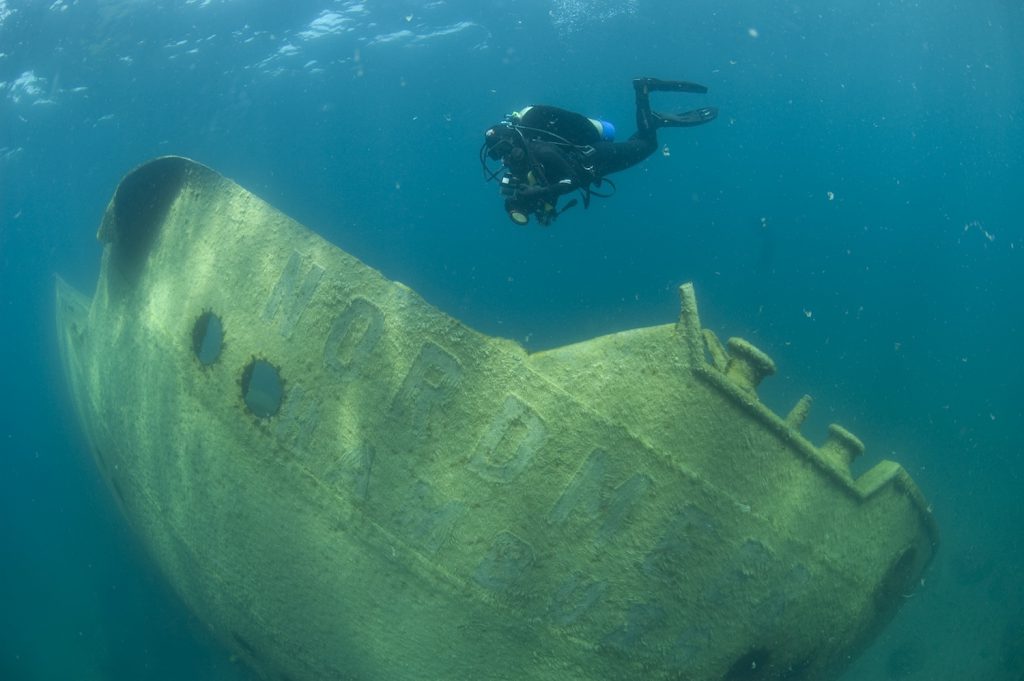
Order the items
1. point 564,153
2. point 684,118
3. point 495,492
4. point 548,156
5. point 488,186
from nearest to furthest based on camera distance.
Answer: point 495,492 < point 548,156 < point 564,153 < point 684,118 < point 488,186

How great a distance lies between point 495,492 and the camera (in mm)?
3799

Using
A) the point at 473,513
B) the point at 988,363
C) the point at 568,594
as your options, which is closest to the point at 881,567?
the point at 568,594

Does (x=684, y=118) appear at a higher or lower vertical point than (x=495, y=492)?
higher

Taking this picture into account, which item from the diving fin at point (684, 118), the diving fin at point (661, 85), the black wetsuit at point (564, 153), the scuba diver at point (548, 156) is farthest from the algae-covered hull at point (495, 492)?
the diving fin at point (661, 85)

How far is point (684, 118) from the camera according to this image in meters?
8.49

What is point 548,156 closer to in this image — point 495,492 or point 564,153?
point 564,153

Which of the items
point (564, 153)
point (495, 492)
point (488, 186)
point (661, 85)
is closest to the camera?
point (495, 492)

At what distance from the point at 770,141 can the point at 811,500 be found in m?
75.4

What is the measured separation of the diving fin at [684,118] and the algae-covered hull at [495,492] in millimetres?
4968

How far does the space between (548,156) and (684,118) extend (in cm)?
435

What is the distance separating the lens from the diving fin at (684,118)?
812 cm

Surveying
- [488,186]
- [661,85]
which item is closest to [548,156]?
[661,85]

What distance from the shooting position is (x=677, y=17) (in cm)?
3772

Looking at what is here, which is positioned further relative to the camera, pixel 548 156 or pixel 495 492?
pixel 548 156
